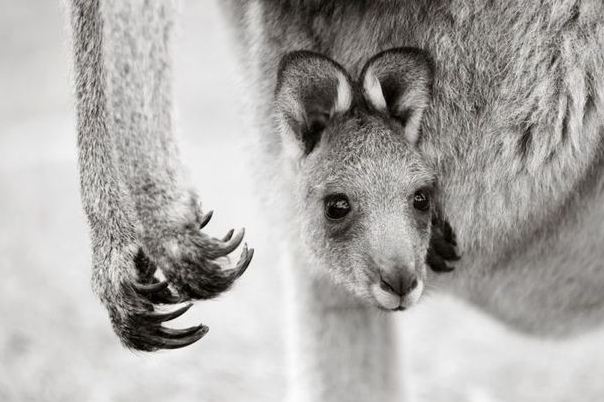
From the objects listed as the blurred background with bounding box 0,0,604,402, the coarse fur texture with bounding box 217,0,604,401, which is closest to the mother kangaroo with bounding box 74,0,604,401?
the coarse fur texture with bounding box 217,0,604,401

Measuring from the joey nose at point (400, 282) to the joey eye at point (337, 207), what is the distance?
29 centimetres

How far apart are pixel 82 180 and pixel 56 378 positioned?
6.22ft

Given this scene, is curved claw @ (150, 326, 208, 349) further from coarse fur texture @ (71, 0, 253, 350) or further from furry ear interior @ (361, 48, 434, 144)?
furry ear interior @ (361, 48, 434, 144)

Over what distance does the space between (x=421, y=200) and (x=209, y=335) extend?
2452 millimetres

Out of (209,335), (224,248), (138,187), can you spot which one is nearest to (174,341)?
(224,248)

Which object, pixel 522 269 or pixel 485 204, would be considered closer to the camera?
pixel 485 204

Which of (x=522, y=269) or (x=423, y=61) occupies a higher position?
(x=423, y=61)

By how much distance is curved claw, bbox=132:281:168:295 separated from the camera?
8.61 feet

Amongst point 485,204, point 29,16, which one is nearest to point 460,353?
point 485,204

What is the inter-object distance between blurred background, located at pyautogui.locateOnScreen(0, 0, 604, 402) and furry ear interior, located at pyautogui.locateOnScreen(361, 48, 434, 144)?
0.57 metres

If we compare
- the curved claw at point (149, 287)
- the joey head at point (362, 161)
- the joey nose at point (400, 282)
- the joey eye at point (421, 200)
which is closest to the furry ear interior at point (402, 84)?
the joey head at point (362, 161)

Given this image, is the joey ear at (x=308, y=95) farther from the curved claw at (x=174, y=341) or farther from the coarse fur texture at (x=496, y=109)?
the curved claw at (x=174, y=341)

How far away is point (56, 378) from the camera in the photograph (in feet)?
14.5

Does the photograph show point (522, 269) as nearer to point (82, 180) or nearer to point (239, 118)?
point (239, 118)
